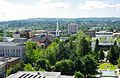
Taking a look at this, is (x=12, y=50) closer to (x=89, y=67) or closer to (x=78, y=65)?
(x=78, y=65)

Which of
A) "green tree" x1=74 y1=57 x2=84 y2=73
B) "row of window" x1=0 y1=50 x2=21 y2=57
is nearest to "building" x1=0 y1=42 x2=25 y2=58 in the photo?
"row of window" x1=0 y1=50 x2=21 y2=57

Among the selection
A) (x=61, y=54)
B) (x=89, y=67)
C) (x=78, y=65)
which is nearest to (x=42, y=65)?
(x=78, y=65)

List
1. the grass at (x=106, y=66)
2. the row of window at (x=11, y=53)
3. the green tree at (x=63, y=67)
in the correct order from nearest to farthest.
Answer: the green tree at (x=63, y=67) → the grass at (x=106, y=66) → the row of window at (x=11, y=53)

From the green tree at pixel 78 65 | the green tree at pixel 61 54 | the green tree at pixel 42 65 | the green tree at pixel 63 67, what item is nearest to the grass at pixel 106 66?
the green tree at pixel 61 54

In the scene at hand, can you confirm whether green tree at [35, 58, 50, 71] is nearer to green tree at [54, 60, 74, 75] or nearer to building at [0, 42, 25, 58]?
green tree at [54, 60, 74, 75]

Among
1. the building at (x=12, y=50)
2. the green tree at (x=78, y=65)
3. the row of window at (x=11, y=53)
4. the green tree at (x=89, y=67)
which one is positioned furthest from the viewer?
the row of window at (x=11, y=53)

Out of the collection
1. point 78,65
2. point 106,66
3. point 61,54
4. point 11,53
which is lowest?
point 106,66

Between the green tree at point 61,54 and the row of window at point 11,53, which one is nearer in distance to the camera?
the green tree at point 61,54

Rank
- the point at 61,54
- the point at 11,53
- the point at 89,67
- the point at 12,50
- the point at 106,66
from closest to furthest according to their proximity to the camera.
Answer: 1. the point at 89,67
2. the point at 61,54
3. the point at 106,66
4. the point at 12,50
5. the point at 11,53

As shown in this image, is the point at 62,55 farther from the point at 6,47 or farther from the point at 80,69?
the point at 6,47

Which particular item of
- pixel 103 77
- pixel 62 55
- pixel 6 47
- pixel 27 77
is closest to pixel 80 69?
pixel 103 77

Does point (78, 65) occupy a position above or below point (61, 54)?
below

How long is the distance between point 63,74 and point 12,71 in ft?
24.0

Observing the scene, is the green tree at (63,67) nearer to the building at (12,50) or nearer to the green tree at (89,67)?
the green tree at (89,67)
